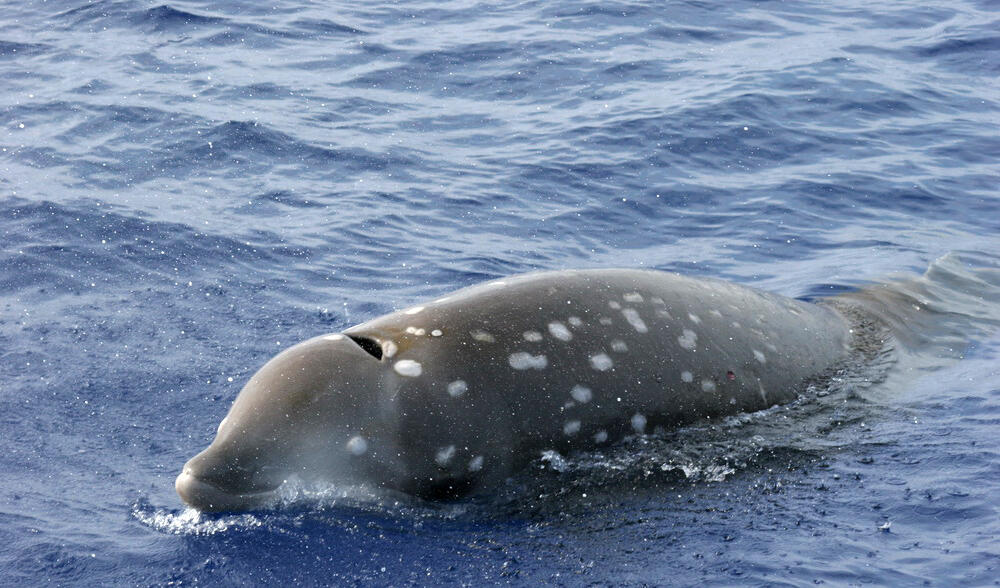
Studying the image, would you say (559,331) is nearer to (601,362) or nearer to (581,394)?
(601,362)

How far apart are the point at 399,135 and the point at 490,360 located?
9.36m

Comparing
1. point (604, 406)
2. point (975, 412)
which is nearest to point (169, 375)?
point (604, 406)

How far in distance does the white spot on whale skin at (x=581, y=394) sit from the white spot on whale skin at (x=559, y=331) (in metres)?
0.33

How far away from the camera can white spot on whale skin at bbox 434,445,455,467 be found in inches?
258

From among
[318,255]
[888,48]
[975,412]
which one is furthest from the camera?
[888,48]

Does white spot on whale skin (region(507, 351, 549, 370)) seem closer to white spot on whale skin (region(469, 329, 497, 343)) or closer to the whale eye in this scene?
white spot on whale skin (region(469, 329, 497, 343))

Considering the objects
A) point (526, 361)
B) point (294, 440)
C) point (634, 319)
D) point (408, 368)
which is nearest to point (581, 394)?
point (526, 361)

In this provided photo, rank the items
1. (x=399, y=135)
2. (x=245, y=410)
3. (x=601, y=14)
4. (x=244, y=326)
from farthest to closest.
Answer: (x=601, y=14), (x=399, y=135), (x=244, y=326), (x=245, y=410)

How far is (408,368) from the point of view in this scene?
667cm

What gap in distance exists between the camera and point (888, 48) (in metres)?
20.3

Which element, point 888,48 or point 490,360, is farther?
point 888,48

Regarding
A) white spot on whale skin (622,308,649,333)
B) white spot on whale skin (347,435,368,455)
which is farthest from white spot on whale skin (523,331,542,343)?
white spot on whale skin (347,435,368,455)

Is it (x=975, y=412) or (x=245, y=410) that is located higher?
(x=245, y=410)

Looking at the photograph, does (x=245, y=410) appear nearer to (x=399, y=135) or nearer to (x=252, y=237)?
(x=252, y=237)
